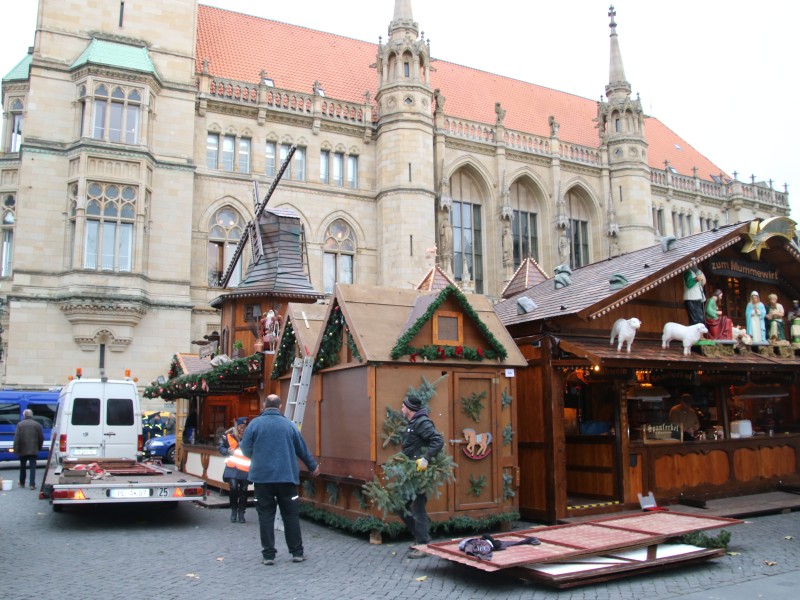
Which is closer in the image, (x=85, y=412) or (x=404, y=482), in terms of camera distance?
(x=404, y=482)

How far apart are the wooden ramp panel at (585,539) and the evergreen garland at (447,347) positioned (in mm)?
2867

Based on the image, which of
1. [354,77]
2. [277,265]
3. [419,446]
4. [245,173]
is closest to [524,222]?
[354,77]

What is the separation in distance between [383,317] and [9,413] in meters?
18.6

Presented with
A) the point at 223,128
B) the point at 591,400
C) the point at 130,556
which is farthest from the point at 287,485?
the point at 223,128

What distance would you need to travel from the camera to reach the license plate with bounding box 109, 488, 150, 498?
11133mm

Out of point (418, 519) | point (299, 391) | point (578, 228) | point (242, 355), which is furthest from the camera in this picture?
point (578, 228)

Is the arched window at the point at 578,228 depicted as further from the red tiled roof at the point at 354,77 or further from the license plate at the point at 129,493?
the license plate at the point at 129,493

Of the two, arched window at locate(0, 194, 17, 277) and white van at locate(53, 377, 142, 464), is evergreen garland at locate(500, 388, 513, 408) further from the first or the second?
arched window at locate(0, 194, 17, 277)

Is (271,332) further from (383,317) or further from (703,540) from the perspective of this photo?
(703,540)

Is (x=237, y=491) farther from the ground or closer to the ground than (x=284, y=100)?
closer to the ground

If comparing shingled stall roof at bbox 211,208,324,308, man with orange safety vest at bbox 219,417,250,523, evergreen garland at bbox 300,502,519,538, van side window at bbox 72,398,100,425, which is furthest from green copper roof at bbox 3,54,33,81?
evergreen garland at bbox 300,502,519,538

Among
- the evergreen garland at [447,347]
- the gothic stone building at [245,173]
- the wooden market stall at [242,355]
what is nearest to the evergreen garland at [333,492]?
the evergreen garland at [447,347]

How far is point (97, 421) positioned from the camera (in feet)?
53.1

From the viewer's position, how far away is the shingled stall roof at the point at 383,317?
421 inches
